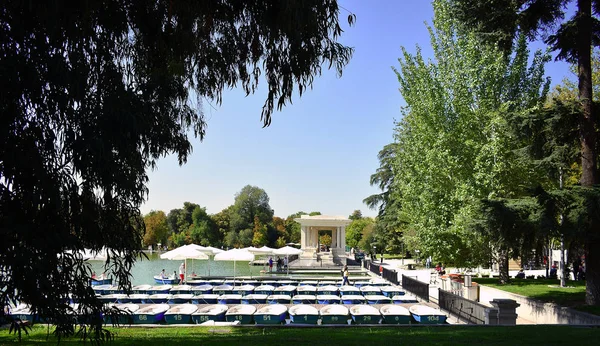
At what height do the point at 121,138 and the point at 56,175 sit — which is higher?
the point at 121,138

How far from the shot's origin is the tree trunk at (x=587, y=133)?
15461 mm

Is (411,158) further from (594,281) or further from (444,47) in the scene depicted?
(594,281)

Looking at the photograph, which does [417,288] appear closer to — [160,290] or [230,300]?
[230,300]

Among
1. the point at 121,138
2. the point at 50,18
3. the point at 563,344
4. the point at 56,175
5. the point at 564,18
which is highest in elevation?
the point at 564,18

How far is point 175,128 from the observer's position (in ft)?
29.5

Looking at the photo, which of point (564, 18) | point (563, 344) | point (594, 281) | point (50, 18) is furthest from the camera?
point (564, 18)

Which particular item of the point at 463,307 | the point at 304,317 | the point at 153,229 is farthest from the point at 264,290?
the point at 153,229

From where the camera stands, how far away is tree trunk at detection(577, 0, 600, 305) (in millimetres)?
15461

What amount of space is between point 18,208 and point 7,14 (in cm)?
234

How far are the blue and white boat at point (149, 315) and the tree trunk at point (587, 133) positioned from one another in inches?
485

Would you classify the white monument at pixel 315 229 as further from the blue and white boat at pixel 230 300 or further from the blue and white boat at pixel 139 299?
the blue and white boat at pixel 139 299

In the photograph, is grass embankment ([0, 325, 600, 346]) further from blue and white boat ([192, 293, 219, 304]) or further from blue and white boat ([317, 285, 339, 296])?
blue and white boat ([317, 285, 339, 296])

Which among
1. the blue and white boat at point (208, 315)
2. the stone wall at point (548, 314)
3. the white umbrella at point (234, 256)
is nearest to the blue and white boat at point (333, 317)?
the blue and white boat at point (208, 315)

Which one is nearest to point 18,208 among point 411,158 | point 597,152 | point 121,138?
point 121,138
